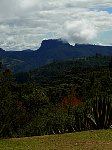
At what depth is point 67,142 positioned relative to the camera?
14789 mm

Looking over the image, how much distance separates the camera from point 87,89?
73438mm

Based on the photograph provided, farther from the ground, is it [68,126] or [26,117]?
[68,126]

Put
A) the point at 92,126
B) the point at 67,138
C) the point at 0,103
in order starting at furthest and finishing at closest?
the point at 0,103, the point at 92,126, the point at 67,138

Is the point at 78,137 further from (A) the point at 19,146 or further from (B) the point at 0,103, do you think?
(B) the point at 0,103

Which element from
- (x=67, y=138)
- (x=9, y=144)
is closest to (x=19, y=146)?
(x=9, y=144)

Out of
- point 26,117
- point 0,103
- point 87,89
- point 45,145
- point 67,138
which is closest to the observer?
point 45,145

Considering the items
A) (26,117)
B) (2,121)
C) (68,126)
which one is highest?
(68,126)

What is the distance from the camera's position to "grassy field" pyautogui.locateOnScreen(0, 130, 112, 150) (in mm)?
13870

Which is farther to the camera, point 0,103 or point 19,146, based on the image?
point 0,103

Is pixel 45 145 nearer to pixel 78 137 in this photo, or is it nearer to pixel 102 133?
pixel 78 137

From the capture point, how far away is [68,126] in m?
19.9

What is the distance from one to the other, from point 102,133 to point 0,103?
1828 cm

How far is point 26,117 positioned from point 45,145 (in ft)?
128

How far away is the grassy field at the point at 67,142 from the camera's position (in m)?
13.9
